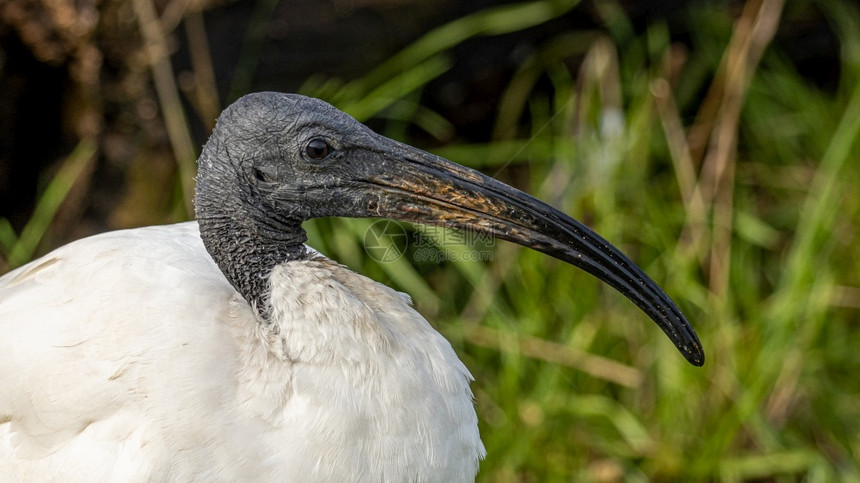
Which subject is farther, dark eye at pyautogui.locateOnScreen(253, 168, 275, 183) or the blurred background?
the blurred background

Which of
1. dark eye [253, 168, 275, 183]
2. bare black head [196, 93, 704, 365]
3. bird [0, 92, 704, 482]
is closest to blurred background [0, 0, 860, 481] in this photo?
bird [0, 92, 704, 482]

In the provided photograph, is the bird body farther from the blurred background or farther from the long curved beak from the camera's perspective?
the blurred background

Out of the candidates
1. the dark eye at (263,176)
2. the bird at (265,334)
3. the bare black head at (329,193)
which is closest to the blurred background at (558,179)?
the bird at (265,334)

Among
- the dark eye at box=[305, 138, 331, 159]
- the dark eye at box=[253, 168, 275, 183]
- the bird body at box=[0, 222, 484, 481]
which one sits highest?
the dark eye at box=[305, 138, 331, 159]

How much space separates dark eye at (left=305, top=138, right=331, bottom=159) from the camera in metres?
1.98

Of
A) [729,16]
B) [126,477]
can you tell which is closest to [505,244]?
[729,16]

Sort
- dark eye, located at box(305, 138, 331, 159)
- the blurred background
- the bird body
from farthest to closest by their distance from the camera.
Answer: the blurred background, dark eye, located at box(305, 138, 331, 159), the bird body

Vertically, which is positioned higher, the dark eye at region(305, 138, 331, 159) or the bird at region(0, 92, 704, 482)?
the dark eye at region(305, 138, 331, 159)

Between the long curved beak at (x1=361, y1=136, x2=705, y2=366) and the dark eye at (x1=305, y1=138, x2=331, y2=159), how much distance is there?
98 millimetres

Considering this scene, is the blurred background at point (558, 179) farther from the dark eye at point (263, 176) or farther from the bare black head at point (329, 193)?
the dark eye at point (263, 176)

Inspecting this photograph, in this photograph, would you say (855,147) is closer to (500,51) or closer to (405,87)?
(500,51)

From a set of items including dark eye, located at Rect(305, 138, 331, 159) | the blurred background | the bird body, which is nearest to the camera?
the bird body

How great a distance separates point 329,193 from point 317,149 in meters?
0.10

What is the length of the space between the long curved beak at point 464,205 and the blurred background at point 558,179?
1417 mm
